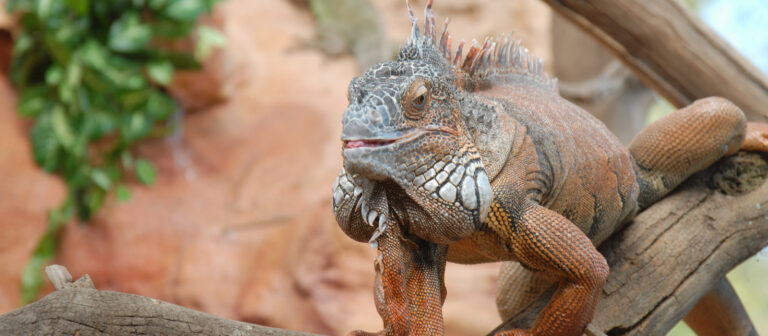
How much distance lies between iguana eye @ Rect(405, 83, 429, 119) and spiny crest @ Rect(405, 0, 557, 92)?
1.05 ft

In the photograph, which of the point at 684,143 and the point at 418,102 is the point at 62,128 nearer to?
the point at 418,102

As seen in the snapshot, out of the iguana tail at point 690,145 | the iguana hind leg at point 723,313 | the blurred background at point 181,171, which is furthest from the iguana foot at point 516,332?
the blurred background at point 181,171

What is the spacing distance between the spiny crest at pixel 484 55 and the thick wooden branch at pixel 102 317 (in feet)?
4.16

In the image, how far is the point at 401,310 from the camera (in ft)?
7.70

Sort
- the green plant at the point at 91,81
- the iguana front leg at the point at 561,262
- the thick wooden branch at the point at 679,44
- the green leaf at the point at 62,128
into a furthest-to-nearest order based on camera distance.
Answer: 1. the green leaf at the point at 62,128
2. the green plant at the point at 91,81
3. the thick wooden branch at the point at 679,44
4. the iguana front leg at the point at 561,262

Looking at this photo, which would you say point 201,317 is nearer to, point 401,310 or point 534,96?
point 401,310

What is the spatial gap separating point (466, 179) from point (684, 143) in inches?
66.8

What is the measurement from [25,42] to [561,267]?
6.98 metres

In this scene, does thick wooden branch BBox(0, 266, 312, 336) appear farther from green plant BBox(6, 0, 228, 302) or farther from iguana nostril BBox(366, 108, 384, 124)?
green plant BBox(6, 0, 228, 302)

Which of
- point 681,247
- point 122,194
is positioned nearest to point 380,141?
point 681,247

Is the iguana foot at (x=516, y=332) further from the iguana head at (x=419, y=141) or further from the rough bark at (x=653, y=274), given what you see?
the iguana head at (x=419, y=141)

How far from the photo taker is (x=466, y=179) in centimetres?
217

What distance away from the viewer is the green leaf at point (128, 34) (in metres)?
7.25

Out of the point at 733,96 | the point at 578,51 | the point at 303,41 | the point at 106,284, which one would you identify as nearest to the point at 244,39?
the point at 303,41
